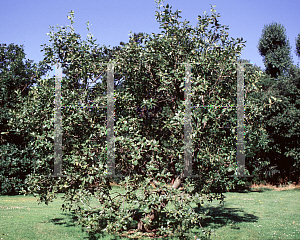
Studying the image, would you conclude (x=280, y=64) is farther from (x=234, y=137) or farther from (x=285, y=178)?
(x=234, y=137)

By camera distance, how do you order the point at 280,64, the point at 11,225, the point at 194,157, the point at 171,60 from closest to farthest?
the point at 194,157
the point at 171,60
the point at 11,225
the point at 280,64

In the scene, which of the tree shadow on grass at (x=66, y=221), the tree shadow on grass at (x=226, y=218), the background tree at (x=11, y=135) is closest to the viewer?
the tree shadow on grass at (x=66, y=221)

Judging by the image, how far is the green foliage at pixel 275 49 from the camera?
3588cm

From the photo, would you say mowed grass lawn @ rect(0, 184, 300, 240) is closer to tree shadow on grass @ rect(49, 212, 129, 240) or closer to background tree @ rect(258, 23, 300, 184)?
tree shadow on grass @ rect(49, 212, 129, 240)

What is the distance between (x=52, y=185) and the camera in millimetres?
10906

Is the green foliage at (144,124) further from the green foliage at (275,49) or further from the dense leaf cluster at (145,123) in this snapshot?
the green foliage at (275,49)

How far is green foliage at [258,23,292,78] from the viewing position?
118 feet

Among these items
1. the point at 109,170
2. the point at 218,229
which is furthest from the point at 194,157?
the point at 218,229

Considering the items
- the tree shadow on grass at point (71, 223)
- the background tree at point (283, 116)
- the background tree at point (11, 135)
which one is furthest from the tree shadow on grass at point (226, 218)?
the background tree at point (11, 135)

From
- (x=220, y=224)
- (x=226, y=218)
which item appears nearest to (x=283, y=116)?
(x=226, y=218)

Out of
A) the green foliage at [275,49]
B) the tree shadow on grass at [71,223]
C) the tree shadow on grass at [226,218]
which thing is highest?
the green foliage at [275,49]

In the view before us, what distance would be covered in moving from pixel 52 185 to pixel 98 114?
3.20m

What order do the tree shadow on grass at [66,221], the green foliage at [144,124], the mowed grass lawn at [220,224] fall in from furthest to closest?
the tree shadow on grass at [66,221] → the mowed grass lawn at [220,224] → the green foliage at [144,124]

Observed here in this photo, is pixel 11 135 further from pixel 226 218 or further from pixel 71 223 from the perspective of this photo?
pixel 226 218
